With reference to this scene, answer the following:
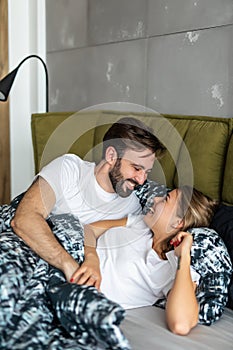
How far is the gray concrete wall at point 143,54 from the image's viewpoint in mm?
2414

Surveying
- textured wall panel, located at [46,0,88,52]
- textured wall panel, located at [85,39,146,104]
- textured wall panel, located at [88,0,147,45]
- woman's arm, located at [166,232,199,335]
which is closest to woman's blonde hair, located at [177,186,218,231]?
woman's arm, located at [166,232,199,335]

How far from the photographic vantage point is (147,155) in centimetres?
216

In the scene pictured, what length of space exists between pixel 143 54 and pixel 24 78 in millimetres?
1022

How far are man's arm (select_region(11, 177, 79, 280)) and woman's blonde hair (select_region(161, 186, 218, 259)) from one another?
34 cm

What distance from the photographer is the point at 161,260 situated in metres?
1.86

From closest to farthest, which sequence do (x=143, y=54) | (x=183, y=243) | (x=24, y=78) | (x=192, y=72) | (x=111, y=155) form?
(x=183, y=243) → (x=111, y=155) → (x=192, y=72) → (x=143, y=54) → (x=24, y=78)

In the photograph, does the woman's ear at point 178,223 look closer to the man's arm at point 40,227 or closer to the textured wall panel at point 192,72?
the man's arm at point 40,227

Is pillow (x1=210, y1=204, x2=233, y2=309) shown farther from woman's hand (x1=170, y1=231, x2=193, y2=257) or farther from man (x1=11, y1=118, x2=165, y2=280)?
man (x1=11, y1=118, x2=165, y2=280)

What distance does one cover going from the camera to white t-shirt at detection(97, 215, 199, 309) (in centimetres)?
181

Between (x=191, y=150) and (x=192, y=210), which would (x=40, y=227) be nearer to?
(x=192, y=210)

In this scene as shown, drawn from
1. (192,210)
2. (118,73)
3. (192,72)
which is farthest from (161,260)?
(118,73)

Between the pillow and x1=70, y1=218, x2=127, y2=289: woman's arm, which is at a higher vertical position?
the pillow

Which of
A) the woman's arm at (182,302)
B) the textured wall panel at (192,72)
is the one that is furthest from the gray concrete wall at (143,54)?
the woman's arm at (182,302)

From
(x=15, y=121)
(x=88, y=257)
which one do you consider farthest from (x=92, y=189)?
(x=15, y=121)
